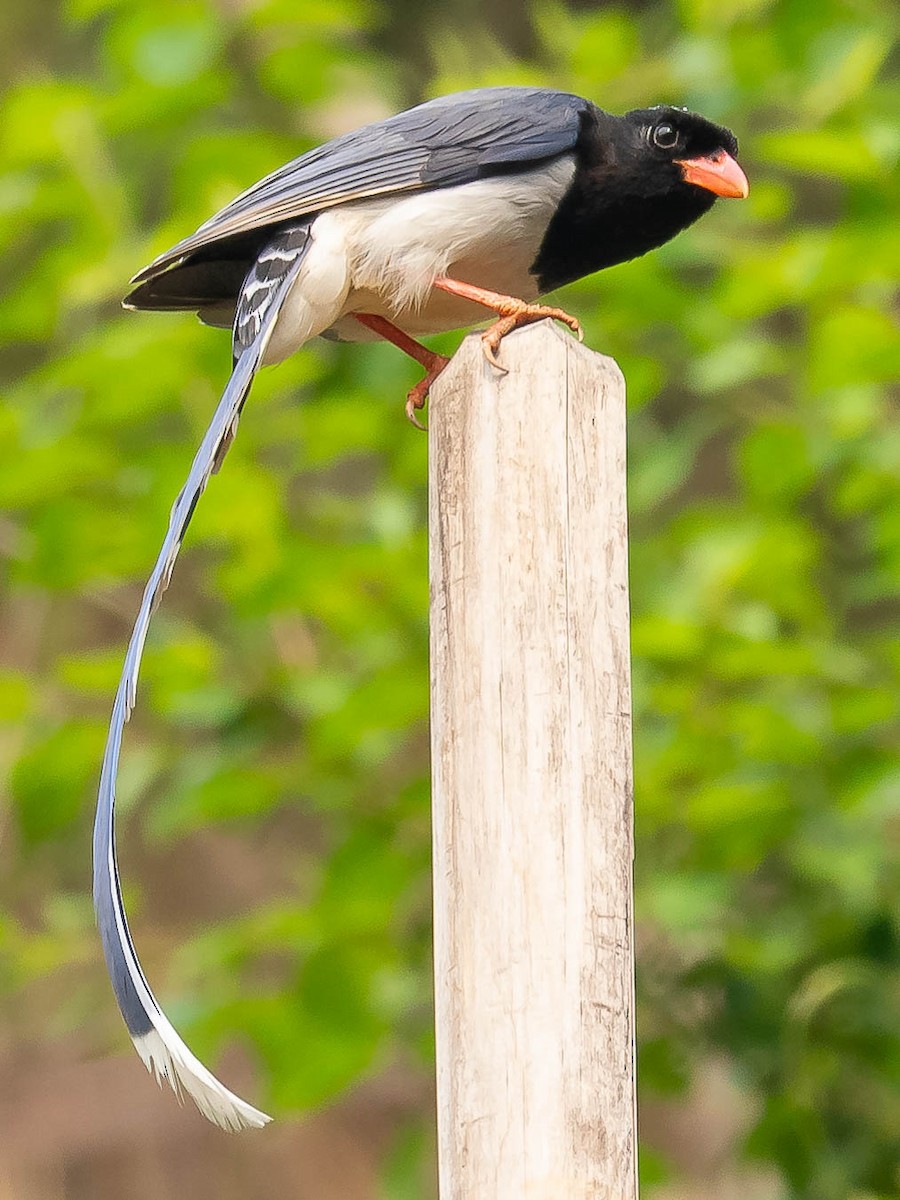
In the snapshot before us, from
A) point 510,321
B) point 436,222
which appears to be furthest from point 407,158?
point 510,321

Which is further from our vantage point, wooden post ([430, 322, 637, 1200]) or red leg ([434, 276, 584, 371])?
red leg ([434, 276, 584, 371])

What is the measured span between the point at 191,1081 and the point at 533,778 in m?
0.41

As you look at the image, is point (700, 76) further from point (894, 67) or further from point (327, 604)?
point (894, 67)

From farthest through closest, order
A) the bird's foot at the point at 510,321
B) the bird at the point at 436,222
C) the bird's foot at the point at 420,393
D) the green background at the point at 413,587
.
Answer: the green background at the point at 413,587, the bird's foot at the point at 420,393, the bird at the point at 436,222, the bird's foot at the point at 510,321

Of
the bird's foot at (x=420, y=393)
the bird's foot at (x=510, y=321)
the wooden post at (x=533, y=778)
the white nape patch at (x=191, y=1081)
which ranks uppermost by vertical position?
the bird's foot at (x=420, y=393)

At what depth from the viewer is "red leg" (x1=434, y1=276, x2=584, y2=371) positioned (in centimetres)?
160

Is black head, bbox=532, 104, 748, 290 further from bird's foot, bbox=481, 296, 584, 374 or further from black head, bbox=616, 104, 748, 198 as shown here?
bird's foot, bbox=481, 296, 584, 374

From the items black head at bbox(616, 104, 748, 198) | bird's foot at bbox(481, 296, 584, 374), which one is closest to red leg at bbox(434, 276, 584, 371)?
bird's foot at bbox(481, 296, 584, 374)

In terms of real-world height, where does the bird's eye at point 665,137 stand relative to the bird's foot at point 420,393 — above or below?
above

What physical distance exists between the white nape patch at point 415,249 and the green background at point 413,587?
599mm

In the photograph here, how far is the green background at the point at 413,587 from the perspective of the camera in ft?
9.00

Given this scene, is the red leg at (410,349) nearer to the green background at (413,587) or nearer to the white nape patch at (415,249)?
the white nape patch at (415,249)

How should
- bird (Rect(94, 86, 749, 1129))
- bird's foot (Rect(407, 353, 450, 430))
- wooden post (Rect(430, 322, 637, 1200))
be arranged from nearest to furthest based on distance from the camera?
wooden post (Rect(430, 322, 637, 1200)) → bird (Rect(94, 86, 749, 1129)) → bird's foot (Rect(407, 353, 450, 430))

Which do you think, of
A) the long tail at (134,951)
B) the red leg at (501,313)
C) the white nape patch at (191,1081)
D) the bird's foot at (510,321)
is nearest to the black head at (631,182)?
the red leg at (501,313)
